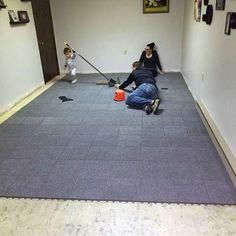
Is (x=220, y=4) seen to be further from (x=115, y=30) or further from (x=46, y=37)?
(x=46, y=37)

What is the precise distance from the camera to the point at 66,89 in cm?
478

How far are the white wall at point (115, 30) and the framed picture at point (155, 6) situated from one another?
0.28 ft

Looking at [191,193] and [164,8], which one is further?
[164,8]

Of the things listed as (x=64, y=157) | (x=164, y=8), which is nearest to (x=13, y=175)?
(x=64, y=157)

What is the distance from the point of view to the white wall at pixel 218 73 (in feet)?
7.34

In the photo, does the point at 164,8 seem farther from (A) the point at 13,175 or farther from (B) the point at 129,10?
(A) the point at 13,175

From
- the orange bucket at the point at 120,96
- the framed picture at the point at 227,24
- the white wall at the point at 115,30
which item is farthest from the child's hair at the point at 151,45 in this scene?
the framed picture at the point at 227,24

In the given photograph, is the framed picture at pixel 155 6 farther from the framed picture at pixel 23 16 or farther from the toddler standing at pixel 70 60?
the framed picture at pixel 23 16

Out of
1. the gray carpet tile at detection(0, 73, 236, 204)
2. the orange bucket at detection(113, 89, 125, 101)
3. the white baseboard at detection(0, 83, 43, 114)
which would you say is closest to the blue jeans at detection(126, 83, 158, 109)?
the gray carpet tile at detection(0, 73, 236, 204)

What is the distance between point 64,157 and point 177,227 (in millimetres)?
1290

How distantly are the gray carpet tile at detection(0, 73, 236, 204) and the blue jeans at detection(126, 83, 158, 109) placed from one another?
0.11 meters

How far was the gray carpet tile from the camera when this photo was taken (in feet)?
6.53

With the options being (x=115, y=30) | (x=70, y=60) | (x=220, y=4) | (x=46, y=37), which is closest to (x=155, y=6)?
(x=115, y=30)

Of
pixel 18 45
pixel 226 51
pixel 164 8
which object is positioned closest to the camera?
pixel 226 51
